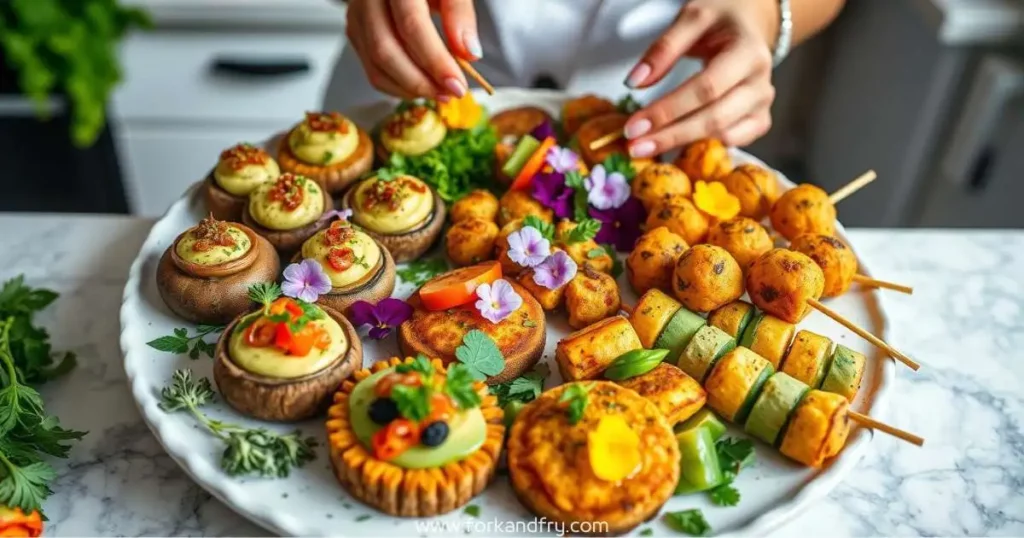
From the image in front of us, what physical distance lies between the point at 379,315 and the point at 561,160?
68 centimetres

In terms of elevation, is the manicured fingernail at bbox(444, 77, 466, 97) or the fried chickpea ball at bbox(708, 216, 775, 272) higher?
the manicured fingernail at bbox(444, 77, 466, 97)

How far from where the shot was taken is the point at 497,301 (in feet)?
5.87

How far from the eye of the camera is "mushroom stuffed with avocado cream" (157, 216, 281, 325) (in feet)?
5.78

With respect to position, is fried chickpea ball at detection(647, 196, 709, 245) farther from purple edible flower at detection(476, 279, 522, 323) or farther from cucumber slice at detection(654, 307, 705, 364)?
purple edible flower at detection(476, 279, 522, 323)

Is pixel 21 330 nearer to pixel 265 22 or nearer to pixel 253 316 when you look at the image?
pixel 253 316

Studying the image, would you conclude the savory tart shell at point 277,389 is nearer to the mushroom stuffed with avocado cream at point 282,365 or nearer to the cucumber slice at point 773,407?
the mushroom stuffed with avocado cream at point 282,365

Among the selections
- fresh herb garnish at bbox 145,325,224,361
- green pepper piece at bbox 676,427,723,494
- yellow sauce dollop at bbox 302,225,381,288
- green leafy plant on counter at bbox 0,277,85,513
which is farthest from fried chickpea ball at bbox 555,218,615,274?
green leafy plant on counter at bbox 0,277,85,513

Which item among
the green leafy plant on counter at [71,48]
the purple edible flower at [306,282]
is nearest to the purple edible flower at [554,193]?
the purple edible flower at [306,282]

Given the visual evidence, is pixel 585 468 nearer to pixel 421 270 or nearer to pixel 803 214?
pixel 421 270

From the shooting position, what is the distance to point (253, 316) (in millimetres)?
1641

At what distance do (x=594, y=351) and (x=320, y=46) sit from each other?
2.78 metres

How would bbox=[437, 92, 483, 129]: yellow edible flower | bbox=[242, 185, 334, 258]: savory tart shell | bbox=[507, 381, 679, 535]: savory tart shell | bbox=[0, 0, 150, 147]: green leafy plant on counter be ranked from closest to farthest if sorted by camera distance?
bbox=[507, 381, 679, 535]: savory tart shell, bbox=[242, 185, 334, 258]: savory tart shell, bbox=[437, 92, 483, 129]: yellow edible flower, bbox=[0, 0, 150, 147]: green leafy plant on counter

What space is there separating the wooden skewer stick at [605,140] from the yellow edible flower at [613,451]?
99cm

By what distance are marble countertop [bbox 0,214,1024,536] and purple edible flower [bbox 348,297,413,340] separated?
453mm
